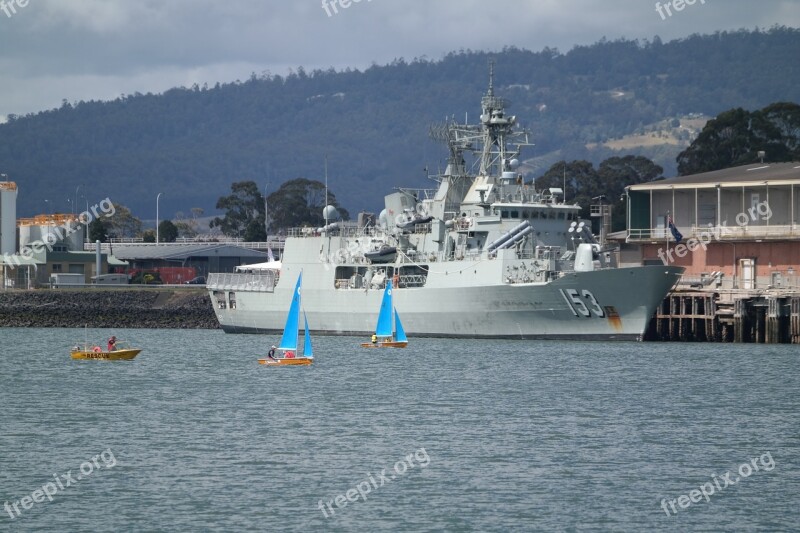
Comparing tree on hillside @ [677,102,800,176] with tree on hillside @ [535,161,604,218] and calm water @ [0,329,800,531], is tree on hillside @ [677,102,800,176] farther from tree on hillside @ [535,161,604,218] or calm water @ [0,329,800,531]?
calm water @ [0,329,800,531]

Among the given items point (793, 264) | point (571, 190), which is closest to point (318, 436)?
point (793, 264)

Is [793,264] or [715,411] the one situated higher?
[793,264]

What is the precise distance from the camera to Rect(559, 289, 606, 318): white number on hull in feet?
165

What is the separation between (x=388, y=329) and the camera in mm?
52750

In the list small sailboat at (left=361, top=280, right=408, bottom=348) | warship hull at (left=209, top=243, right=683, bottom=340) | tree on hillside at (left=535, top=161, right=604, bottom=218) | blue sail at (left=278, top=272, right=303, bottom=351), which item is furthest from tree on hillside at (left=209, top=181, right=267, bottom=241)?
blue sail at (left=278, top=272, right=303, bottom=351)

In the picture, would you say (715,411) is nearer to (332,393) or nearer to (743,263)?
(332,393)

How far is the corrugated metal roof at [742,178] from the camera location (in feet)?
195

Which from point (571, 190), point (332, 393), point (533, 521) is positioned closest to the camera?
point (533, 521)

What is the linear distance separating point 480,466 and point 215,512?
5.90 meters

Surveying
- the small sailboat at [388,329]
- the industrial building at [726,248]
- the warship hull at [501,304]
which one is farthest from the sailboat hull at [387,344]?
the industrial building at [726,248]

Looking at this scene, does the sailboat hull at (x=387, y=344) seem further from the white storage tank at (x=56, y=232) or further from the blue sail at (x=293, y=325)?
the white storage tank at (x=56, y=232)

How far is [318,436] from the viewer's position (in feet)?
98.0

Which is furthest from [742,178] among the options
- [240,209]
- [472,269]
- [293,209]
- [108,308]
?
[240,209]

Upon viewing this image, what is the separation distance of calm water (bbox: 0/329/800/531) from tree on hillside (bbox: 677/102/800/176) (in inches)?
1902
